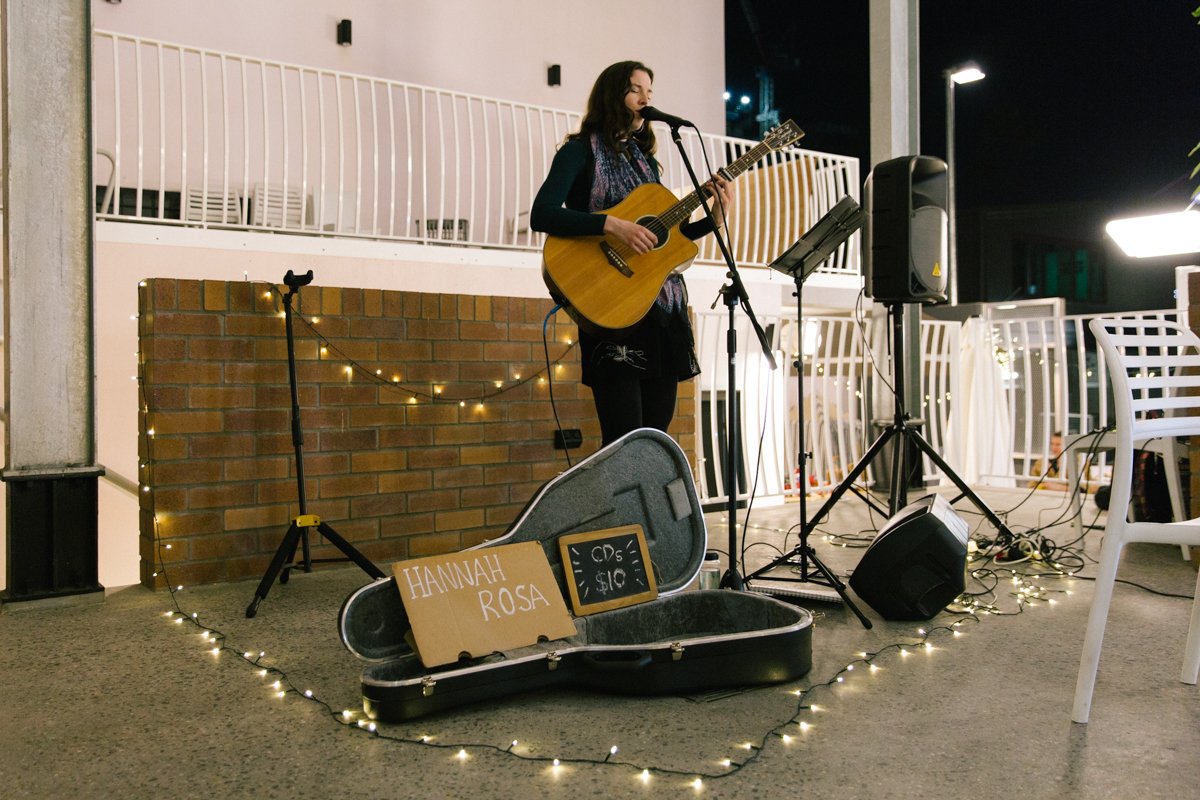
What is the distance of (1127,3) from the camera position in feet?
39.9

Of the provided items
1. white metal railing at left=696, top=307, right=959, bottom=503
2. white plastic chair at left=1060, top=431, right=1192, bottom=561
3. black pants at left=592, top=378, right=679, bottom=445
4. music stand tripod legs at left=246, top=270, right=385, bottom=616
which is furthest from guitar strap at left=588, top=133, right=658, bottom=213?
white metal railing at left=696, top=307, right=959, bottom=503

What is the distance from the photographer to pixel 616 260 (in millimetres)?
2516

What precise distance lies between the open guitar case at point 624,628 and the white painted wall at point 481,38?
689cm

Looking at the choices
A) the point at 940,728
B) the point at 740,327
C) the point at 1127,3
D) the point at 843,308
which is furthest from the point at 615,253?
the point at 1127,3

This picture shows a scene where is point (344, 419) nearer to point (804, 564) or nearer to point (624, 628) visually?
point (624, 628)

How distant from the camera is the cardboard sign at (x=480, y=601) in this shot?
6.12 ft

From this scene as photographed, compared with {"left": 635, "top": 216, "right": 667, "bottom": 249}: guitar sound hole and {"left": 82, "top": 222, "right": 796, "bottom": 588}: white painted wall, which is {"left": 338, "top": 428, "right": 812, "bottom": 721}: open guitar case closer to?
{"left": 635, "top": 216, "right": 667, "bottom": 249}: guitar sound hole

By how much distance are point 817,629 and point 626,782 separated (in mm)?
1130

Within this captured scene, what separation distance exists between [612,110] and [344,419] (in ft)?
5.21

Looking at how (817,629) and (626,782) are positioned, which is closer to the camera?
(626,782)

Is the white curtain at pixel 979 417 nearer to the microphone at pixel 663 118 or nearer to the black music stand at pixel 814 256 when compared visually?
the black music stand at pixel 814 256

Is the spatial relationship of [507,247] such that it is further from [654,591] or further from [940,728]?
[940,728]

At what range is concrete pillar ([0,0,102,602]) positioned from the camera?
2.79m

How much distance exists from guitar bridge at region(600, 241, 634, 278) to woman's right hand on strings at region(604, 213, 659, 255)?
0.25 ft
